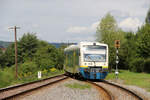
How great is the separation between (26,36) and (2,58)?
1616 centimetres

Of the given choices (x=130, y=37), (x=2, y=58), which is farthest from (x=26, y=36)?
(x=130, y=37)

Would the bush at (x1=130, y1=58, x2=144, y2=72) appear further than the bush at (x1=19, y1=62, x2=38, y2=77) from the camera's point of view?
Yes

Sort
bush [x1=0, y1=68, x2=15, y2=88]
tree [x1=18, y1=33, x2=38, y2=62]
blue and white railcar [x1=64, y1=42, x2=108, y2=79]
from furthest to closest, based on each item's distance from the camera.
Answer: tree [x1=18, y1=33, x2=38, y2=62] → blue and white railcar [x1=64, y1=42, x2=108, y2=79] → bush [x1=0, y1=68, x2=15, y2=88]

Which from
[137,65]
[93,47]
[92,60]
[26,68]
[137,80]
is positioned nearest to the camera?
[92,60]

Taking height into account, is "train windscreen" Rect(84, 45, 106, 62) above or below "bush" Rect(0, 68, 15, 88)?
above

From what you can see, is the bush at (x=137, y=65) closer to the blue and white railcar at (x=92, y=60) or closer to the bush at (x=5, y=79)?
the blue and white railcar at (x=92, y=60)

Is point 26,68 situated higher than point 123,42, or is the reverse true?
point 123,42

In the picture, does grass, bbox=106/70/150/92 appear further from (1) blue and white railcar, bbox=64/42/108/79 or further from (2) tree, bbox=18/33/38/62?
(2) tree, bbox=18/33/38/62

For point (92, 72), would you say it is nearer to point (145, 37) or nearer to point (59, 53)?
point (145, 37)

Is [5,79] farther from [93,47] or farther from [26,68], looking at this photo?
[26,68]

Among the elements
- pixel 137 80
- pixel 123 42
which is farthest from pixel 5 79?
pixel 123 42

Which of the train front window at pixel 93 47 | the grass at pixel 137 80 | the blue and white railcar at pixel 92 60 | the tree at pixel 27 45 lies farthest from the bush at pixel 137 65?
the tree at pixel 27 45

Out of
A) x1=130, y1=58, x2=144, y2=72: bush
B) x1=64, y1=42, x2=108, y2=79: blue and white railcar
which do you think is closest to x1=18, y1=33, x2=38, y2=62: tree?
x1=130, y1=58, x2=144, y2=72: bush

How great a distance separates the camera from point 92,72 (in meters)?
17.2
